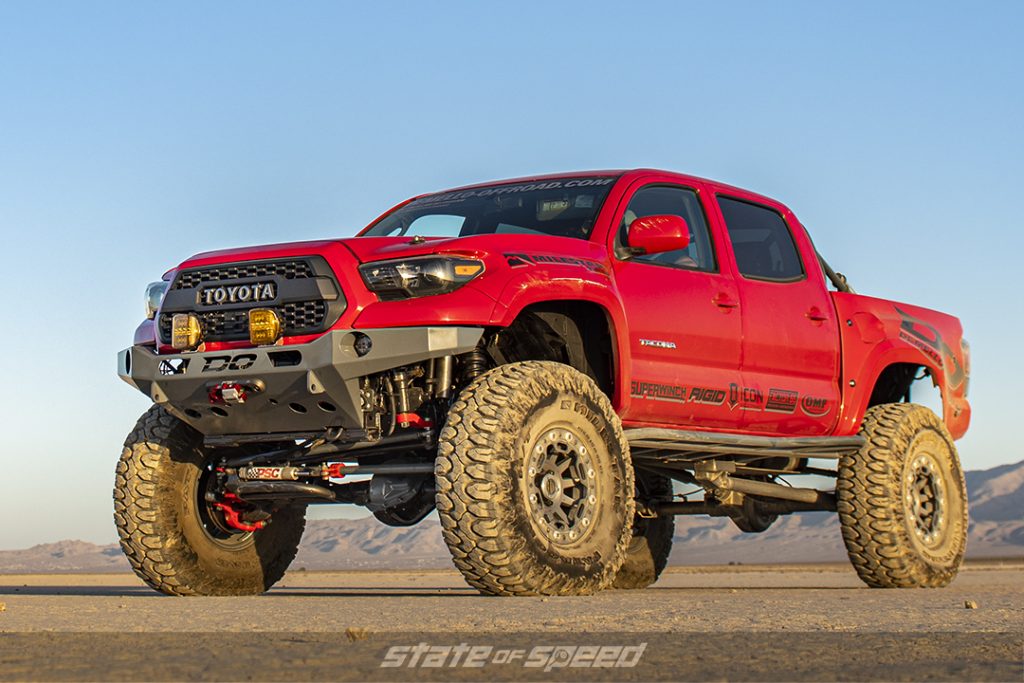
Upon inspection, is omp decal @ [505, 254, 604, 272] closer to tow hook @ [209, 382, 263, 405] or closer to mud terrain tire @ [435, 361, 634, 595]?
mud terrain tire @ [435, 361, 634, 595]

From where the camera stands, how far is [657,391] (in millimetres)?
8109

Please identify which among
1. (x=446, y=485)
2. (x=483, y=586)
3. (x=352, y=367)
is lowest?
(x=483, y=586)

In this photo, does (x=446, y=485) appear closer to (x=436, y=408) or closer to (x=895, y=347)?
(x=436, y=408)

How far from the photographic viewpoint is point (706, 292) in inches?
336

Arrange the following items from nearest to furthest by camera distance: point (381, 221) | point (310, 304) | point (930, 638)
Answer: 1. point (930, 638)
2. point (310, 304)
3. point (381, 221)

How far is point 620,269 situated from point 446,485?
69.4 inches

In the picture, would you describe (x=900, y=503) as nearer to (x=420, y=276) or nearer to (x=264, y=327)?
(x=420, y=276)

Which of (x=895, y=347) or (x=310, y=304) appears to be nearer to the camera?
(x=310, y=304)

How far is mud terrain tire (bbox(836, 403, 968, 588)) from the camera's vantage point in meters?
9.60

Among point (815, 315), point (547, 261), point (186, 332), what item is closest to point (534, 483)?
point (547, 261)

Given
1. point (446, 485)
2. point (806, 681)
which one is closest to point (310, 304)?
point (446, 485)

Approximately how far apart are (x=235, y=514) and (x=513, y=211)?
2293 millimetres

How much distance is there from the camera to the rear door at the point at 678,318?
8000mm
